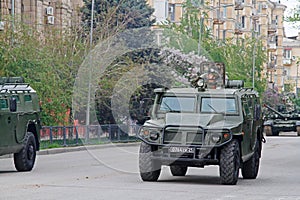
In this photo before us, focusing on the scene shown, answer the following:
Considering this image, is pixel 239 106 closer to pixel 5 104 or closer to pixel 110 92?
pixel 5 104

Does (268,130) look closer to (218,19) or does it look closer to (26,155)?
(218,19)

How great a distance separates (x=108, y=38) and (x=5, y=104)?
22.2 meters

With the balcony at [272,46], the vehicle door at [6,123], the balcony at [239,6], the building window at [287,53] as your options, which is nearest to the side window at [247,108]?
the vehicle door at [6,123]

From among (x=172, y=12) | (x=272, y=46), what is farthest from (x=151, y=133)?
(x=272, y=46)

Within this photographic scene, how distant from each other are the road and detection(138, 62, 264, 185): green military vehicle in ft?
1.46

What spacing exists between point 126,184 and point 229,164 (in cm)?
199

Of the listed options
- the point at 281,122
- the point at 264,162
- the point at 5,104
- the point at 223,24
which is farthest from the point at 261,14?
the point at 5,104

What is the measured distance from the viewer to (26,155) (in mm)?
21500

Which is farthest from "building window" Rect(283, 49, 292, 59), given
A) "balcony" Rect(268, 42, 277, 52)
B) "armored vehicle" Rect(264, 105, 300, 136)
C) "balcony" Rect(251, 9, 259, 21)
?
"armored vehicle" Rect(264, 105, 300, 136)

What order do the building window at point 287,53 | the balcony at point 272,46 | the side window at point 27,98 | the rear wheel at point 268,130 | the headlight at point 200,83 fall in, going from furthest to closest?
the building window at point 287,53 → the balcony at point 272,46 → the rear wheel at point 268,130 → the side window at point 27,98 → the headlight at point 200,83

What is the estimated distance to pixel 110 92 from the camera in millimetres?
42688

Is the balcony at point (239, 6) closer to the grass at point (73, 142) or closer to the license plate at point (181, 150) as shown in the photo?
the grass at point (73, 142)

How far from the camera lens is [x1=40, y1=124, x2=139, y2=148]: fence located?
34250 mm

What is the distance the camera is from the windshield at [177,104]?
1850 centimetres
